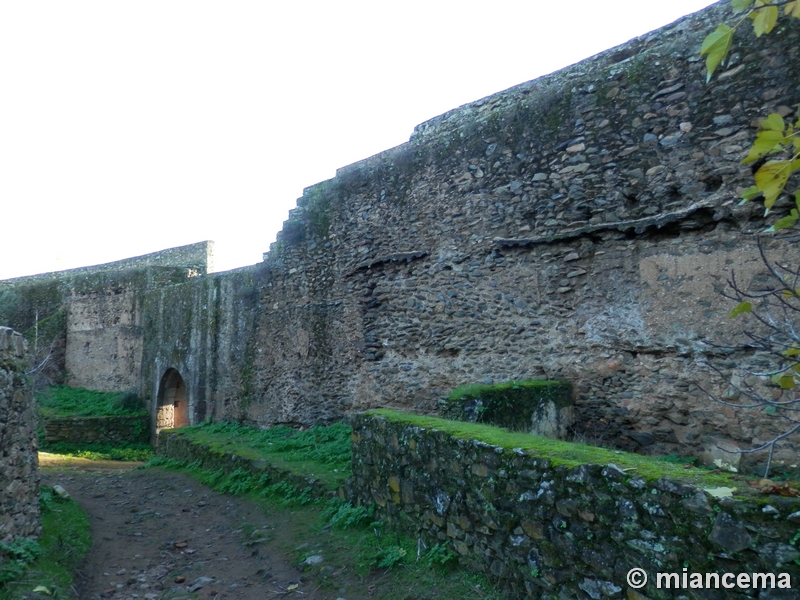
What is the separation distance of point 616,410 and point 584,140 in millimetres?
3202

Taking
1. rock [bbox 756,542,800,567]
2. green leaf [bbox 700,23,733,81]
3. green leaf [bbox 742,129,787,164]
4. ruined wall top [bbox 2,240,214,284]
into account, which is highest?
ruined wall top [bbox 2,240,214,284]

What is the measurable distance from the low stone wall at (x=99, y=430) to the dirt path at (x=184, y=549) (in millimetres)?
5535

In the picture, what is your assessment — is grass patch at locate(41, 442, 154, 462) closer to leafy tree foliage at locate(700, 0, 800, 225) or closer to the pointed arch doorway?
the pointed arch doorway

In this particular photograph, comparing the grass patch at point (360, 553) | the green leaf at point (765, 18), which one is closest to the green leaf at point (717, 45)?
the green leaf at point (765, 18)

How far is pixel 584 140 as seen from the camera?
7.38 m

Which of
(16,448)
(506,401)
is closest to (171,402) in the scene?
(16,448)

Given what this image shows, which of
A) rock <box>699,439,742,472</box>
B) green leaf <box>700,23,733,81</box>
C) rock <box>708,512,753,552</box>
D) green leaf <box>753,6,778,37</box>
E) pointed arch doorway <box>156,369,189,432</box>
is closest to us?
green leaf <box>700,23,733,81</box>

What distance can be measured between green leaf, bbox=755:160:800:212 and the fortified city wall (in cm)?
241

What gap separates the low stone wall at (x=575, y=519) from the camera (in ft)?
8.50

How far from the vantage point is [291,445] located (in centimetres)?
970

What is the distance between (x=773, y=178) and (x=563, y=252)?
524 cm

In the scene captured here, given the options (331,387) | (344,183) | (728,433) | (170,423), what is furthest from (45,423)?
(728,433)

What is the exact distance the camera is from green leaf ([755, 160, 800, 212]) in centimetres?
218

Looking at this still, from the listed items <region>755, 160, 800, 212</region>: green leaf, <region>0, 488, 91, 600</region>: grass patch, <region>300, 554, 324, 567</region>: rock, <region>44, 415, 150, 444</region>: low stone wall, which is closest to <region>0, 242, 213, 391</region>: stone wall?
<region>44, 415, 150, 444</region>: low stone wall
